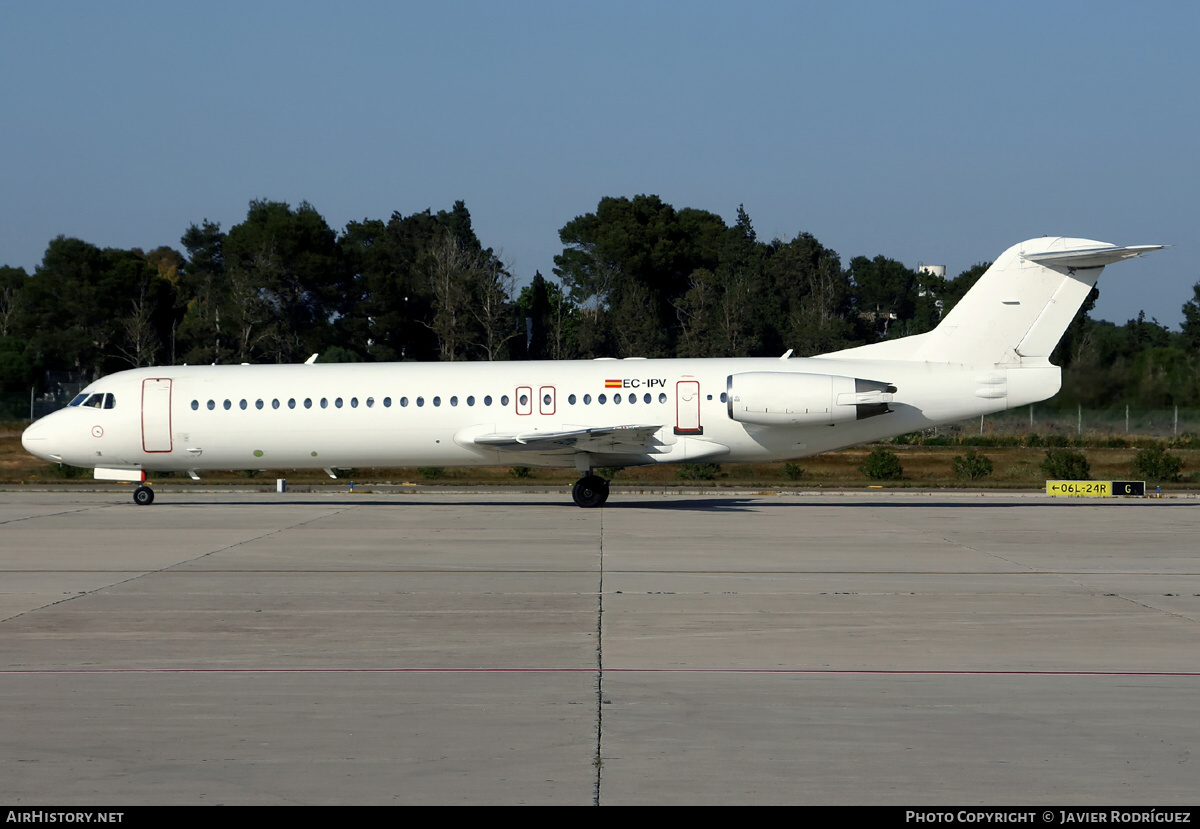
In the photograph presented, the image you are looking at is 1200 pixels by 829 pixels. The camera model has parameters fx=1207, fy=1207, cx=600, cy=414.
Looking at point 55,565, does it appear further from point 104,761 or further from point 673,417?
point 673,417

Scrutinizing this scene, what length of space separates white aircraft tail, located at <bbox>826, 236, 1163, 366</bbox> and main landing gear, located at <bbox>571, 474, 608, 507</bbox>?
7759 mm

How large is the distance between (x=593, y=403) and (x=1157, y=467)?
A: 1944 cm

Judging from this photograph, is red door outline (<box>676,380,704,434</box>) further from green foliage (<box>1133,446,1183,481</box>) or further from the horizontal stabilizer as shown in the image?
green foliage (<box>1133,446,1183,481</box>)

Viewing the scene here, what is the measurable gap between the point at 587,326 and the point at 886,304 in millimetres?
29775

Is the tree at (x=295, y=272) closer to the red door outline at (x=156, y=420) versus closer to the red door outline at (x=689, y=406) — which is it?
the red door outline at (x=156, y=420)

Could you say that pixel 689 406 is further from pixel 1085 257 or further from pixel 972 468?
pixel 972 468

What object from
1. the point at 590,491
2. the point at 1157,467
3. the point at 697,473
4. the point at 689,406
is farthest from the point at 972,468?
the point at 590,491

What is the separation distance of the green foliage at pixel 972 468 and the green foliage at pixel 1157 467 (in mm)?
4263

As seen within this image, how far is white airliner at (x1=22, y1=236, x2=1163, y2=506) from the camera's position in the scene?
24.5m

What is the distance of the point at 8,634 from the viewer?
36.1ft

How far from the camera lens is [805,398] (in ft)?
79.5

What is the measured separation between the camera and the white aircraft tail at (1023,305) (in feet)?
80.4

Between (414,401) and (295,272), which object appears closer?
(414,401)

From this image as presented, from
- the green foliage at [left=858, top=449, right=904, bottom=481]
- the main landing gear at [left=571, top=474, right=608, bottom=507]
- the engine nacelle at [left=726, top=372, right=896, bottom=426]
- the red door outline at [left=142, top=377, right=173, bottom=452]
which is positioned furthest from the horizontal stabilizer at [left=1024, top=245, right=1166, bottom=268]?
the red door outline at [left=142, top=377, right=173, bottom=452]
